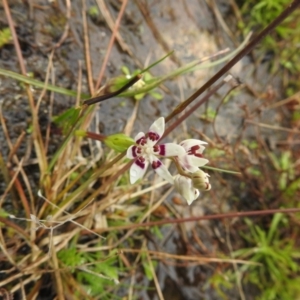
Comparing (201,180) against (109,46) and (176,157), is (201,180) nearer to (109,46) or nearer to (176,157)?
(176,157)

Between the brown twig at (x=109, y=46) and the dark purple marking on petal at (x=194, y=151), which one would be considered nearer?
the dark purple marking on petal at (x=194, y=151)

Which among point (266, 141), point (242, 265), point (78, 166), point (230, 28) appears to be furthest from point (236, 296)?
point (230, 28)

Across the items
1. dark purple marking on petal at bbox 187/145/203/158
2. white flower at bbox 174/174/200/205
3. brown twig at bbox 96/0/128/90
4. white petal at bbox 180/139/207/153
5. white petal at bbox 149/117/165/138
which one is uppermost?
brown twig at bbox 96/0/128/90

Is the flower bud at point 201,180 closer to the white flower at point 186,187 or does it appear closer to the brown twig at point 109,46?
the white flower at point 186,187

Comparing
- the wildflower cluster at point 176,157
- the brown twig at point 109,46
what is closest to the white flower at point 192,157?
the wildflower cluster at point 176,157

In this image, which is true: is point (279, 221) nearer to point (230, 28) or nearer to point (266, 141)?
point (266, 141)

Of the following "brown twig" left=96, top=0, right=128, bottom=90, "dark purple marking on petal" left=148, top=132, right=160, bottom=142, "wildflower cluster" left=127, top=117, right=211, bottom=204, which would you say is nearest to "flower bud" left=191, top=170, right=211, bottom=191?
"wildflower cluster" left=127, top=117, right=211, bottom=204

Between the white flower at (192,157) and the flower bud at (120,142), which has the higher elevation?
the flower bud at (120,142)

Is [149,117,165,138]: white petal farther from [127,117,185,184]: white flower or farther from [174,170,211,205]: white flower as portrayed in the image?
[174,170,211,205]: white flower
